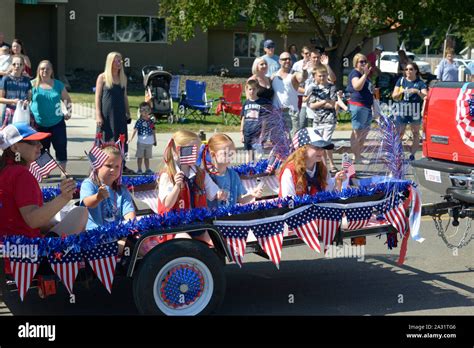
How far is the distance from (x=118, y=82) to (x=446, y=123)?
5.15 meters

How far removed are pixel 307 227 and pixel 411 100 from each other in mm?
8827

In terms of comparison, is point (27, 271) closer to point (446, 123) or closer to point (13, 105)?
point (446, 123)

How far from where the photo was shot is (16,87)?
42.1 ft

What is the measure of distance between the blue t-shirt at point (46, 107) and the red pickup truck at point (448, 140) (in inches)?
207

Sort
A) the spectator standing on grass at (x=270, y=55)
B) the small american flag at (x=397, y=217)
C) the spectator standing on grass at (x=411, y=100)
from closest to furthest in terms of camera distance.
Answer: the small american flag at (x=397, y=217)
the spectator standing on grass at (x=411, y=100)
the spectator standing on grass at (x=270, y=55)

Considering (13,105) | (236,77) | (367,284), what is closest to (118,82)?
(13,105)

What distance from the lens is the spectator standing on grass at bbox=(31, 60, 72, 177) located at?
39.8 ft

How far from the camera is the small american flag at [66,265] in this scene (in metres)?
5.99

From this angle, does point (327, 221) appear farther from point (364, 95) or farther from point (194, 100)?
point (194, 100)

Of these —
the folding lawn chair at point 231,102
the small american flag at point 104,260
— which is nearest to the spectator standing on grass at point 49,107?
the small american flag at point 104,260

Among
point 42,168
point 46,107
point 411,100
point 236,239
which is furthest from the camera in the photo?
point 411,100

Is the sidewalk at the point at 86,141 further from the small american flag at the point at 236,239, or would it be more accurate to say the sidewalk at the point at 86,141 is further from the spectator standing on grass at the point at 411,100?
the small american flag at the point at 236,239

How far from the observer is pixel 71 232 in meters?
6.47

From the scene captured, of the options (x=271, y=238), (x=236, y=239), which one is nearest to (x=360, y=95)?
(x=271, y=238)
